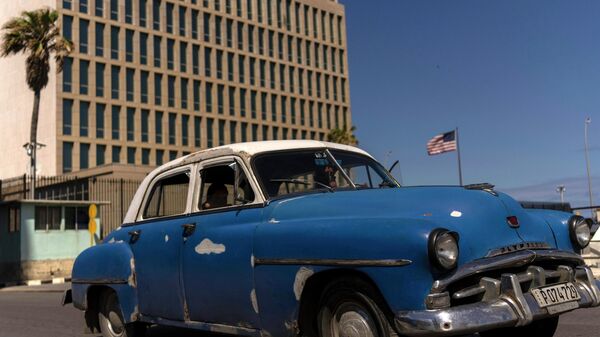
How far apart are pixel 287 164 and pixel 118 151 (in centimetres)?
5544

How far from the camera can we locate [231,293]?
459cm

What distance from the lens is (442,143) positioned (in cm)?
3841

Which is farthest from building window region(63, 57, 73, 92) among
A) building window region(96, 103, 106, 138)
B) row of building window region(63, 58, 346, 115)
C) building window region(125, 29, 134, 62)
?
building window region(125, 29, 134, 62)

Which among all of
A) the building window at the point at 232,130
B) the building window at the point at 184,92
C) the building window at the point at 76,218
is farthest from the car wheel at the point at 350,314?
the building window at the point at 232,130

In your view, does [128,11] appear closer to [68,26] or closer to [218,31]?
[68,26]

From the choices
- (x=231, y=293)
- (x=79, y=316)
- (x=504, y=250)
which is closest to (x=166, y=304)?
(x=231, y=293)

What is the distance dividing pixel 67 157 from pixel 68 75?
285 inches

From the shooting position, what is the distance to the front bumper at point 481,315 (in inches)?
134

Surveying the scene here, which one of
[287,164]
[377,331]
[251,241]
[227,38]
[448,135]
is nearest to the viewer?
[377,331]

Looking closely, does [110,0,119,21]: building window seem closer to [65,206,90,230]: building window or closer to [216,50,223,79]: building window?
[216,50,223,79]: building window

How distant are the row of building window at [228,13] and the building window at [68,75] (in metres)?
4.96

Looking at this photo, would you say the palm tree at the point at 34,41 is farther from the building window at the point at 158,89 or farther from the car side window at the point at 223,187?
the car side window at the point at 223,187

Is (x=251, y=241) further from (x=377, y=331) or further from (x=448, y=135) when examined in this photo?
(x=448, y=135)

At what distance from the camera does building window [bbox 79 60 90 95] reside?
5534cm
